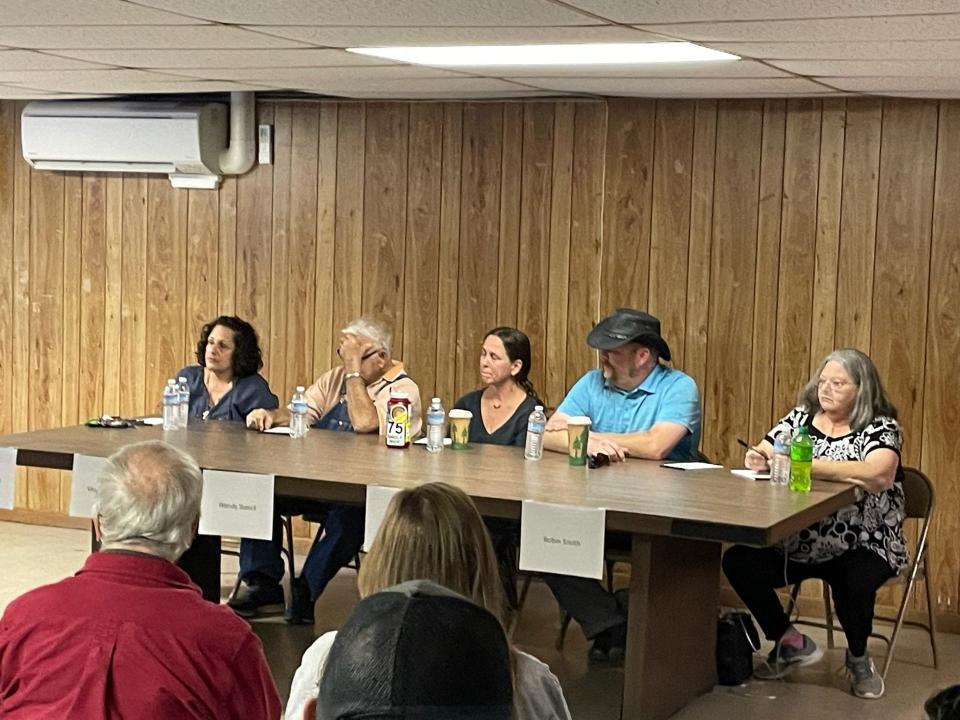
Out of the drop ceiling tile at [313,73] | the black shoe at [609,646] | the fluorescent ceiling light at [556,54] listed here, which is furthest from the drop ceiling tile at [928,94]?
the black shoe at [609,646]

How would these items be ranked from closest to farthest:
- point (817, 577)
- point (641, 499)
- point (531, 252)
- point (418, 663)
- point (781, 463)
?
point (418, 663) < point (641, 499) < point (781, 463) < point (817, 577) < point (531, 252)

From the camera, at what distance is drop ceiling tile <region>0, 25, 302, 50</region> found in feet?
12.6

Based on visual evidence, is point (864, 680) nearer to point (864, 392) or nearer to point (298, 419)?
point (864, 392)

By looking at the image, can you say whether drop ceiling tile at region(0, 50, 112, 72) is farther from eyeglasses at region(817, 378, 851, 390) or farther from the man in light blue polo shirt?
eyeglasses at region(817, 378, 851, 390)

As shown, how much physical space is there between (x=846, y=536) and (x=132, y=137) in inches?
140

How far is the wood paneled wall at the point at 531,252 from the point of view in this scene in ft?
17.5

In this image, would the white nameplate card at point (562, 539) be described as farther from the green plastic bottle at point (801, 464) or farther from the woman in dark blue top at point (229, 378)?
the woman in dark blue top at point (229, 378)

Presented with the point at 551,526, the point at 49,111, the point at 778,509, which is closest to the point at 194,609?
the point at 551,526

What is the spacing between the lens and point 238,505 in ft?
13.7

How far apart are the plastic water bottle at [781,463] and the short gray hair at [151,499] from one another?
2.20 metres

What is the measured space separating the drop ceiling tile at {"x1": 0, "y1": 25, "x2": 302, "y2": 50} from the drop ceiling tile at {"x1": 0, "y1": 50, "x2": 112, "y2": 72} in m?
0.26

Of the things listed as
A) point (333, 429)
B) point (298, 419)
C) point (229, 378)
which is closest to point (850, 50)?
point (298, 419)

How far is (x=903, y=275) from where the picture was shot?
5.30m

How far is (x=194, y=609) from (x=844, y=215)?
3678 mm
